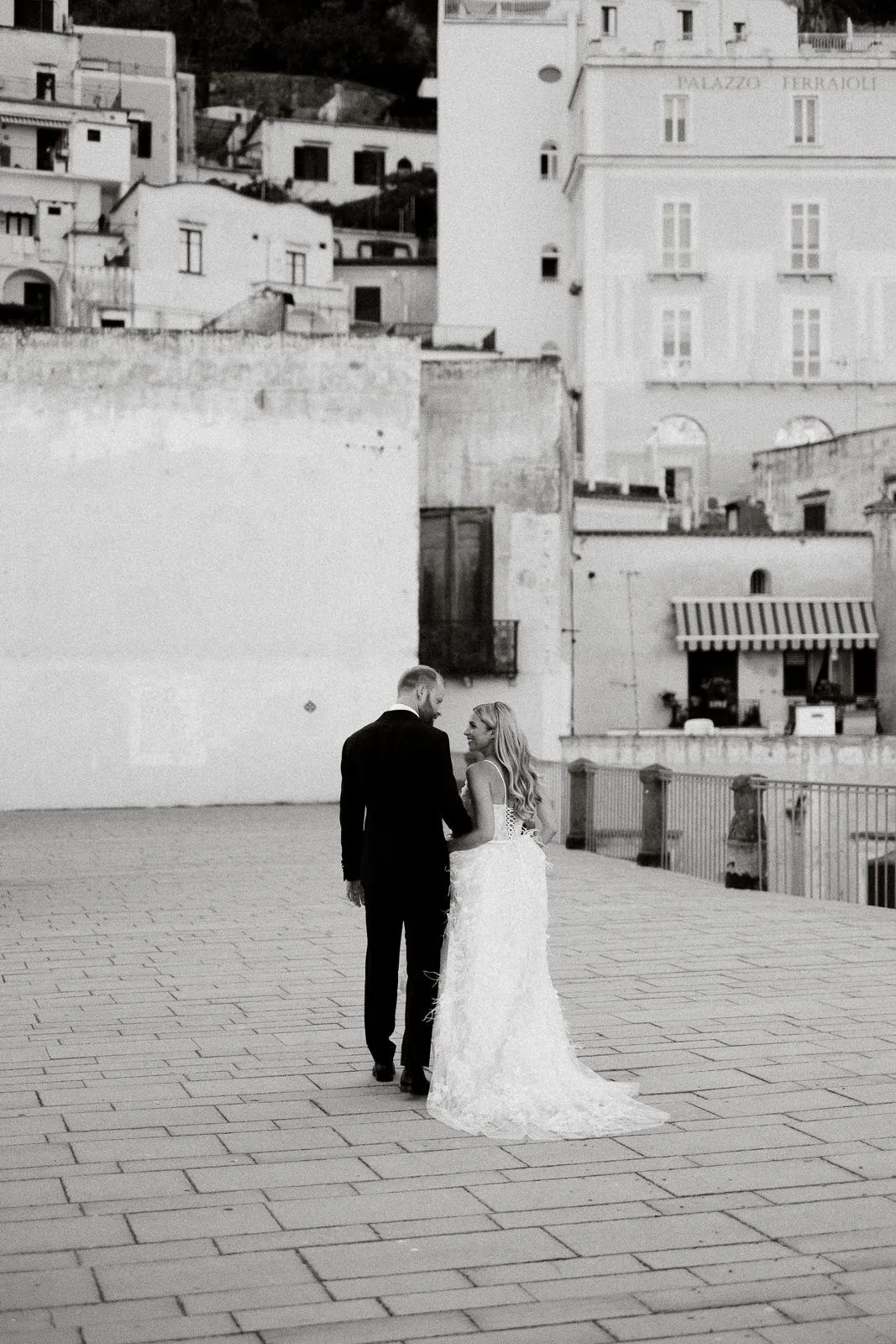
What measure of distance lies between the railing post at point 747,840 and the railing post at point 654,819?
182cm

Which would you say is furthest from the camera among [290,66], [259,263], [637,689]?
[290,66]

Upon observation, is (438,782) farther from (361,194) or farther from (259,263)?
(361,194)

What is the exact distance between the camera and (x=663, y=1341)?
4.59 meters

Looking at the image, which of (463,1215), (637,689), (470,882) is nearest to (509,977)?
(470,882)

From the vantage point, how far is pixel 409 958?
7.62 m

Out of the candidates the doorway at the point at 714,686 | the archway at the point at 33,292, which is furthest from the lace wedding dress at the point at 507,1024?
the archway at the point at 33,292

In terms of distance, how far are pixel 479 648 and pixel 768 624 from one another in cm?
940

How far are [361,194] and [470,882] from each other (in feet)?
233

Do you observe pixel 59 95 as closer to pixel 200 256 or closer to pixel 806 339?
pixel 200 256

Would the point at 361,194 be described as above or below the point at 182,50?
below

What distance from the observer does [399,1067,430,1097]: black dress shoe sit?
754 centimetres

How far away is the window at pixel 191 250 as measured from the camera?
178 ft

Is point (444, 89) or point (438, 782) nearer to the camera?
point (438, 782)

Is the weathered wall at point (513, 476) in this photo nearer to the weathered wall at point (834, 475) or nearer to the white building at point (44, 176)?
the weathered wall at point (834, 475)
